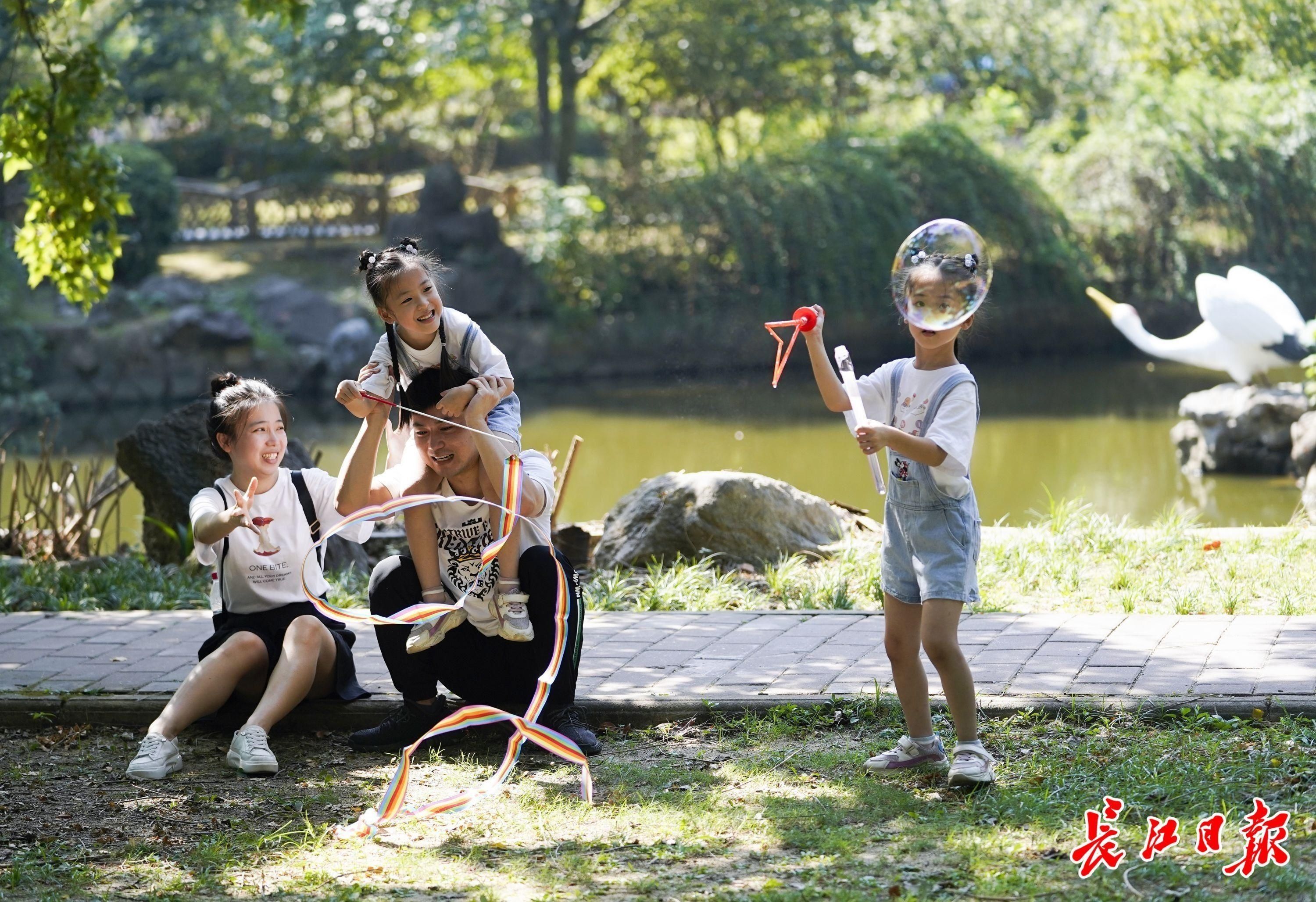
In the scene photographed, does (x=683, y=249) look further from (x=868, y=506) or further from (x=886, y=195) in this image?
(x=868, y=506)

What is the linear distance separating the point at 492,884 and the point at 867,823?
935 millimetres

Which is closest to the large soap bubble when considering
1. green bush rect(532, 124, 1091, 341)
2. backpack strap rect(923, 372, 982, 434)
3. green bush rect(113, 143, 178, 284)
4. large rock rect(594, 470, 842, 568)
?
backpack strap rect(923, 372, 982, 434)

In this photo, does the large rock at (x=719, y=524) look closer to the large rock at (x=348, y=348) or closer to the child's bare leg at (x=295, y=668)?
the child's bare leg at (x=295, y=668)

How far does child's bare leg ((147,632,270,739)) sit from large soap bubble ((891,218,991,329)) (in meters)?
2.23

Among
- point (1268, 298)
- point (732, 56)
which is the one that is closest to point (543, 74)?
point (732, 56)

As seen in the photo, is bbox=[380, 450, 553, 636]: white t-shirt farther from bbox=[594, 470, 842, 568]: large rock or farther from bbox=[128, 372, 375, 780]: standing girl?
bbox=[594, 470, 842, 568]: large rock

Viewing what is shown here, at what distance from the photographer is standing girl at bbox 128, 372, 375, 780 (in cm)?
425

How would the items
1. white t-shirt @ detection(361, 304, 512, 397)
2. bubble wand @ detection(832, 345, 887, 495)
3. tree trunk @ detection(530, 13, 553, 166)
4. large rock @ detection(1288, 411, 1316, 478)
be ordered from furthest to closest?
tree trunk @ detection(530, 13, 553, 166), large rock @ detection(1288, 411, 1316, 478), white t-shirt @ detection(361, 304, 512, 397), bubble wand @ detection(832, 345, 887, 495)

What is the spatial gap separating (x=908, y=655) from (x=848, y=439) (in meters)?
12.0

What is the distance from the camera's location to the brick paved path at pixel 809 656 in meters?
4.47

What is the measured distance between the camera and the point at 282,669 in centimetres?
434

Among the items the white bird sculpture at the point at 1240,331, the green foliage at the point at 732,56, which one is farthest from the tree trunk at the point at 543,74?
the white bird sculpture at the point at 1240,331

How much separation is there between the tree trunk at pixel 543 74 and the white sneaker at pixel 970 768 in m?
21.4

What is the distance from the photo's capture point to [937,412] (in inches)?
142
